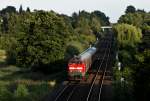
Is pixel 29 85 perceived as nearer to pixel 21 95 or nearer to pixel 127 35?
pixel 21 95

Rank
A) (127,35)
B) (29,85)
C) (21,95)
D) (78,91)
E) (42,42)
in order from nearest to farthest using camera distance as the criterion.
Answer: (21,95) < (78,91) < (29,85) < (42,42) < (127,35)

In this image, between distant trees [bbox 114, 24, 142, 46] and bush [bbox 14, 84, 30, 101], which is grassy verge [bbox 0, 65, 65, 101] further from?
distant trees [bbox 114, 24, 142, 46]

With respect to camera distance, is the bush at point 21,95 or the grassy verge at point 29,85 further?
the grassy verge at point 29,85

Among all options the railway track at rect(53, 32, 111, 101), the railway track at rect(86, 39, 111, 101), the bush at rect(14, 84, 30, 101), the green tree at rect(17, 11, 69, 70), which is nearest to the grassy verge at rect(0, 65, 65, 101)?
the bush at rect(14, 84, 30, 101)

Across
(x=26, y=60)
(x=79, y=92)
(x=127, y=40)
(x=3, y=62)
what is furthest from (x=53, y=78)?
(x=127, y=40)

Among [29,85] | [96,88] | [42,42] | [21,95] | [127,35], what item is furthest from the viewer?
[127,35]

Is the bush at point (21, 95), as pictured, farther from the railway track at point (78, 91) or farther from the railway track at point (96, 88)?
the railway track at point (96, 88)

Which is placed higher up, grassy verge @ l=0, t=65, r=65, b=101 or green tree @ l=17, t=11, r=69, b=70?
green tree @ l=17, t=11, r=69, b=70

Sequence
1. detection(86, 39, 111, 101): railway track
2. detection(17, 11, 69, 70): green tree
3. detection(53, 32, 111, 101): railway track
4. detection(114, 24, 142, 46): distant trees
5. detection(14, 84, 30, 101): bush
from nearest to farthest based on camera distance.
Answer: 1. detection(14, 84, 30, 101): bush
2. detection(53, 32, 111, 101): railway track
3. detection(86, 39, 111, 101): railway track
4. detection(17, 11, 69, 70): green tree
5. detection(114, 24, 142, 46): distant trees

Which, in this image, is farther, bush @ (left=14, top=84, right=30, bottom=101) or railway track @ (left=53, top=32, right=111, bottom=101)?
railway track @ (left=53, top=32, right=111, bottom=101)

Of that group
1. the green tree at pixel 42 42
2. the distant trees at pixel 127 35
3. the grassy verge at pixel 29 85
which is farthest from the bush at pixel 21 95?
the distant trees at pixel 127 35

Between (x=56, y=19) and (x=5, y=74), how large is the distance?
10.0m

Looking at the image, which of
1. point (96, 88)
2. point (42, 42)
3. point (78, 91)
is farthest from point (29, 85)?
point (42, 42)

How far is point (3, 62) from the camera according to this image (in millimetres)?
76750
